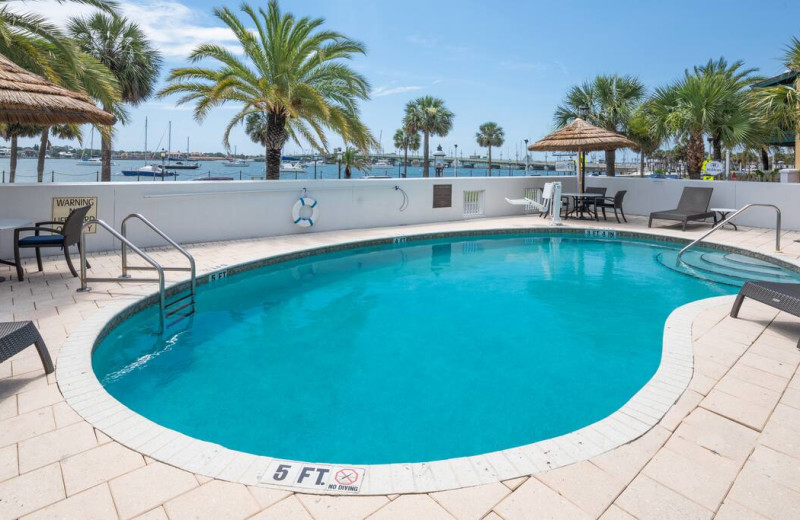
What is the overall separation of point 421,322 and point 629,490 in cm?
338

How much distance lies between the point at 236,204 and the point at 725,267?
8.39 m

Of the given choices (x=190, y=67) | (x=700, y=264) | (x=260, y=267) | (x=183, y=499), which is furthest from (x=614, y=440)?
(x=190, y=67)

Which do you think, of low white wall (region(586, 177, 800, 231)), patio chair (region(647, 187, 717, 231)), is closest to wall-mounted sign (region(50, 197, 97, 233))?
patio chair (region(647, 187, 717, 231))

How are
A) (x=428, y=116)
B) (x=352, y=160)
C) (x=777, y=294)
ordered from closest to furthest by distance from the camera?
(x=777, y=294) < (x=352, y=160) < (x=428, y=116)

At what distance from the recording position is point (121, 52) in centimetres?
2203

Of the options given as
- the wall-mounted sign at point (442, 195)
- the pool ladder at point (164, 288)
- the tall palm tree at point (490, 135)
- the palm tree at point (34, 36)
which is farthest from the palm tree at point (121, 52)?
the tall palm tree at point (490, 135)

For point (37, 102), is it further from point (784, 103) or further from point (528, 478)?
point (784, 103)

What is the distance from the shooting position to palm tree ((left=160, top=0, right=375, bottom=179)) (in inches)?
398

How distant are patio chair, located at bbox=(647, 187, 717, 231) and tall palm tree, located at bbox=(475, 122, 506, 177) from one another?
153ft

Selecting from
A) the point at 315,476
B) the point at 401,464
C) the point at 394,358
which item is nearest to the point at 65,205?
the point at 394,358

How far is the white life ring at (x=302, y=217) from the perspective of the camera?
A: 9.34 metres

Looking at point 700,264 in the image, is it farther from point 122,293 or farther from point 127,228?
point 127,228

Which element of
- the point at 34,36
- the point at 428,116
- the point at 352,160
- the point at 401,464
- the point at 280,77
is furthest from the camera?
the point at 428,116

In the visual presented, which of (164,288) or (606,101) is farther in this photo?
(606,101)
